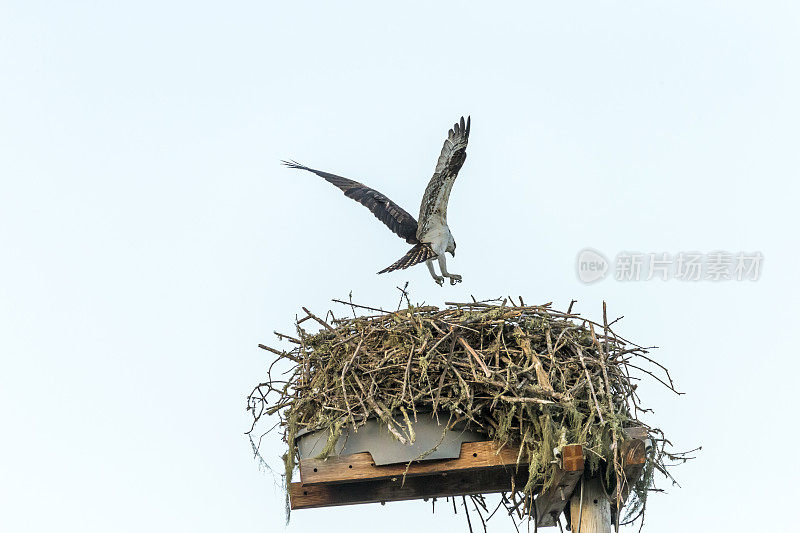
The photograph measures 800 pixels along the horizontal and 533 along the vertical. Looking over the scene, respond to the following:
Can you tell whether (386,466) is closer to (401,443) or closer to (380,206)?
(401,443)

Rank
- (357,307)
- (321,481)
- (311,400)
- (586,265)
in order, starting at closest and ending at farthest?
(321,481) → (311,400) → (357,307) → (586,265)

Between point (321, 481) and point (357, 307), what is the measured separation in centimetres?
127

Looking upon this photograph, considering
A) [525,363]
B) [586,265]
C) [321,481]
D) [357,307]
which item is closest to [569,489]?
[525,363]

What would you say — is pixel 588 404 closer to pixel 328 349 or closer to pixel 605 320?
pixel 605 320

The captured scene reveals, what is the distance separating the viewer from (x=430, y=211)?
7867mm

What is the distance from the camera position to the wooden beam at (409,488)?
5340mm

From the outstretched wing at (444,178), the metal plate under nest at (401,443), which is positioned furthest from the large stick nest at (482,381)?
the outstretched wing at (444,178)

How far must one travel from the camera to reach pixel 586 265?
798 cm

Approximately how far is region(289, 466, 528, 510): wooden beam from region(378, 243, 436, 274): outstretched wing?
8.50 feet

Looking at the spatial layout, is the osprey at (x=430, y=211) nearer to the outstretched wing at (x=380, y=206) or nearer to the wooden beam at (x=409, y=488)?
the outstretched wing at (x=380, y=206)

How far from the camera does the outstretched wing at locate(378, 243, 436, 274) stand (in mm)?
7848

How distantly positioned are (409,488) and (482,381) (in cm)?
76

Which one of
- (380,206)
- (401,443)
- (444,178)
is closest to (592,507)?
(401,443)

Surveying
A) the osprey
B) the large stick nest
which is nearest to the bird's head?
the osprey
